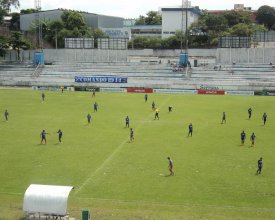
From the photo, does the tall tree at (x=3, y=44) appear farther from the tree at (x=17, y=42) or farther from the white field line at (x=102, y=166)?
the white field line at (x=102, y=166)

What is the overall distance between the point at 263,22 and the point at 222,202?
137056 millimetres

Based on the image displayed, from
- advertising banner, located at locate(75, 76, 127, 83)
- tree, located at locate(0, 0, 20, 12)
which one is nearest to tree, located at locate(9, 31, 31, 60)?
tree, located at locate(0, 0, 20, 12)

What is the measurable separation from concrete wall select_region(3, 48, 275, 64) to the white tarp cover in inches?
2916

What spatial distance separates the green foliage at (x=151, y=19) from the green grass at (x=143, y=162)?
11805 cm

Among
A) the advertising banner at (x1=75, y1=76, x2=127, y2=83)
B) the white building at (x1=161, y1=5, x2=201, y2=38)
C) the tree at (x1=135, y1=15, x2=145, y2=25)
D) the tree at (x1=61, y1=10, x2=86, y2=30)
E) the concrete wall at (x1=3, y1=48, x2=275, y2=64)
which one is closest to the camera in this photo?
the advertising banner at (x1=75, y1=76, x2=127, y2=83)

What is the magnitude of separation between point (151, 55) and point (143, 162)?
→ 85056mm

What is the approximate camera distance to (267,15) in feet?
482

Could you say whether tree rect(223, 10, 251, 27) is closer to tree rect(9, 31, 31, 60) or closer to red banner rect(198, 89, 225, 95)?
tree rect(9, 31, 31, 60)

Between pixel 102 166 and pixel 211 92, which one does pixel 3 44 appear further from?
pixel 102 166

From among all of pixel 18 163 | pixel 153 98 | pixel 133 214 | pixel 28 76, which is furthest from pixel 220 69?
pixel 133 214

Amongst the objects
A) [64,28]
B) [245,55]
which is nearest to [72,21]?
[64,28]

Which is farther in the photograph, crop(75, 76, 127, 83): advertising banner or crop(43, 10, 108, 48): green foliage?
crop(43, 10, 108, 48): green foliage

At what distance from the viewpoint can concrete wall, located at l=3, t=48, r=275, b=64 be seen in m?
86.8

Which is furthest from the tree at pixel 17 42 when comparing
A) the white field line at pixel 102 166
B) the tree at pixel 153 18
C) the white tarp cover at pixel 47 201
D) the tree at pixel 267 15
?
the white tarp cover at pixel 47 201
